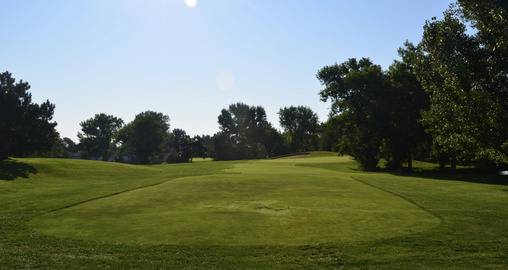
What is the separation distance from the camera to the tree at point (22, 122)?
152ft

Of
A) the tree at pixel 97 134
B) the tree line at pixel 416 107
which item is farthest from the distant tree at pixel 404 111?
the tree at pixel 97 134

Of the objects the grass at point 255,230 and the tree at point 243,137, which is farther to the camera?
the tree at point 243,137

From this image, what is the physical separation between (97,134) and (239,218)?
136m

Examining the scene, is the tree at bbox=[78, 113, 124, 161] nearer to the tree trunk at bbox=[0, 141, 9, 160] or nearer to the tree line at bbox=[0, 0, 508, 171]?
the tree line at bbox=[0, 0, 508, 171]

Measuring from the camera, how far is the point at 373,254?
905 centimetres

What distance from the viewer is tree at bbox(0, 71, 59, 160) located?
4628cm

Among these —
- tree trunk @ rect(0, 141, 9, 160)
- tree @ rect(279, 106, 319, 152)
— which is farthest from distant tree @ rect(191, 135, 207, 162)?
tree trunk @ rect(0, 141, 9, 160)

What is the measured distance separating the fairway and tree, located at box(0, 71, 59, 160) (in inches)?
1516

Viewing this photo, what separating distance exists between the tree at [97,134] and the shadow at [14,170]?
A: 307 ft

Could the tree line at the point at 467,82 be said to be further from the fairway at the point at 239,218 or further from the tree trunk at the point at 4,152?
the tree trunk at the point at 4,152

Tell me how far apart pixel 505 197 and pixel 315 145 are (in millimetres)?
119233

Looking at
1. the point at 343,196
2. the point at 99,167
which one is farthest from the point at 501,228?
the point at 99,167

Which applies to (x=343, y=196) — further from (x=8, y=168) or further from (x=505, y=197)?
(x=8, y=168)

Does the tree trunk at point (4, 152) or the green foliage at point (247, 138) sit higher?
the green foliage at point (247, 138)
